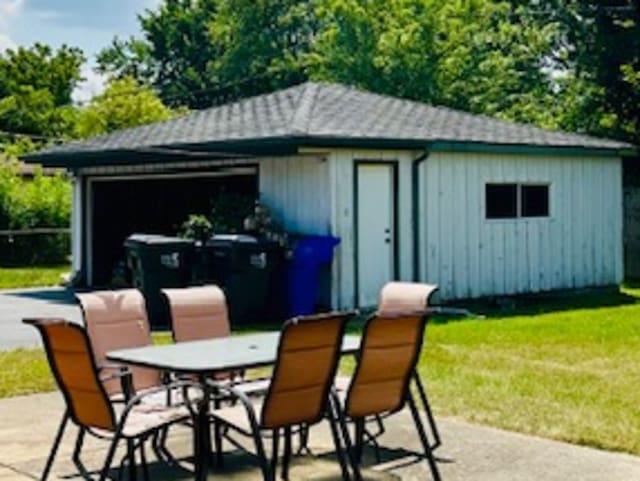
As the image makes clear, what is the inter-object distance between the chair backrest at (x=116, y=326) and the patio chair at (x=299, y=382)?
44.6 inches

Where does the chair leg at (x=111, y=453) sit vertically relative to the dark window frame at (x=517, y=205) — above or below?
below

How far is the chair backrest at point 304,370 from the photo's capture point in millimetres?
5172

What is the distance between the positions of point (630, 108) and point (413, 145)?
1408 cm

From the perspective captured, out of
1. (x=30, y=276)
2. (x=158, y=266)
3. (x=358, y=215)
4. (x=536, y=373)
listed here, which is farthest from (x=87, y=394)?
(x=30, y=276)

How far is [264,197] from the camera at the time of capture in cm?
1600

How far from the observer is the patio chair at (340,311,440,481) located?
18.6 ft

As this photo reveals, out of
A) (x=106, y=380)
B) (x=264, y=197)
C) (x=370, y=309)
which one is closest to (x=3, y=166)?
(x=264, y=197)

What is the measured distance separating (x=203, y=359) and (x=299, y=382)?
72cm

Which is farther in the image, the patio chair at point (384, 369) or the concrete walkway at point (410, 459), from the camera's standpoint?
the concrete walkway at point (410, 459)

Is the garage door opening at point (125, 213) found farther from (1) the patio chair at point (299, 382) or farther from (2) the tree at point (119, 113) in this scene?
(2) the tree at point (119, 113)

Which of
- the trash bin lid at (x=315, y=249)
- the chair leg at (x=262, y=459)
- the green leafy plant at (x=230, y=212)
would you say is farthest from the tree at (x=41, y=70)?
the chair leg at (x=262, y=459)

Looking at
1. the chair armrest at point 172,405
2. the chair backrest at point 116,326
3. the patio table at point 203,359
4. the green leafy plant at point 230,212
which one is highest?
the green leafy plant at point 230,212

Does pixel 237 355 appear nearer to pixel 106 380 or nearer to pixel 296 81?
pixel 106 380

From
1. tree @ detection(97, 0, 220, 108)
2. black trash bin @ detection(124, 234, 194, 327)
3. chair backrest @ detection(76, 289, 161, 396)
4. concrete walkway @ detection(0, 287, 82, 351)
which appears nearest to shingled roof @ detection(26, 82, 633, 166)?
black trash bin @ detection(124, 234, 194, 327)
